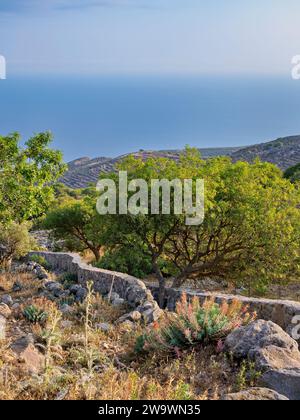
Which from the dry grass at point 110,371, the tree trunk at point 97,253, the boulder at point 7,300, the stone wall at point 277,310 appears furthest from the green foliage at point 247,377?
the tree trunk at point 97,253

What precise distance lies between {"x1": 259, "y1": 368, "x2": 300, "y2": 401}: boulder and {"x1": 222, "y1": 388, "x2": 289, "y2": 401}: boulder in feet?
1.47

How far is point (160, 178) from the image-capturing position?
55.7ft

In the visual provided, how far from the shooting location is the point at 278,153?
8656 cm

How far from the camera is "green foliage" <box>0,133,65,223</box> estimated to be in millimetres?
Result: 14031

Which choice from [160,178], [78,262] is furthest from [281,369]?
[78,262]

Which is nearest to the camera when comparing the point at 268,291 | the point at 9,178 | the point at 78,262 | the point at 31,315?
the point at 31,315

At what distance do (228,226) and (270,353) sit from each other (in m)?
11.2

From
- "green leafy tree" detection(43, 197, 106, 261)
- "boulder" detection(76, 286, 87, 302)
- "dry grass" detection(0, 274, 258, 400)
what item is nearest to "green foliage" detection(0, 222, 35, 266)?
"green leafy tree" detection(43, 197, 106, 261)

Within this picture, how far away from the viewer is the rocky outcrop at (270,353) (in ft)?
21.2

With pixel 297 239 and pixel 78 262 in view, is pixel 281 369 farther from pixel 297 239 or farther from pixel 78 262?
pixel 78 262

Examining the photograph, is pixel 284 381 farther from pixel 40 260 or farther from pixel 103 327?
pixel 40 260

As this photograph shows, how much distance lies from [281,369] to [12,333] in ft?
18.5

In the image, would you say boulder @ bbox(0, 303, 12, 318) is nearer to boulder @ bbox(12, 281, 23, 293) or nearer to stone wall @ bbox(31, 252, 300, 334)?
stone wall @ bbox(31, 252, 300, 334)

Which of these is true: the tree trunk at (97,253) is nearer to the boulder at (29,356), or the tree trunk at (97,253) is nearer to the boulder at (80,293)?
the boulder at (80,293)
